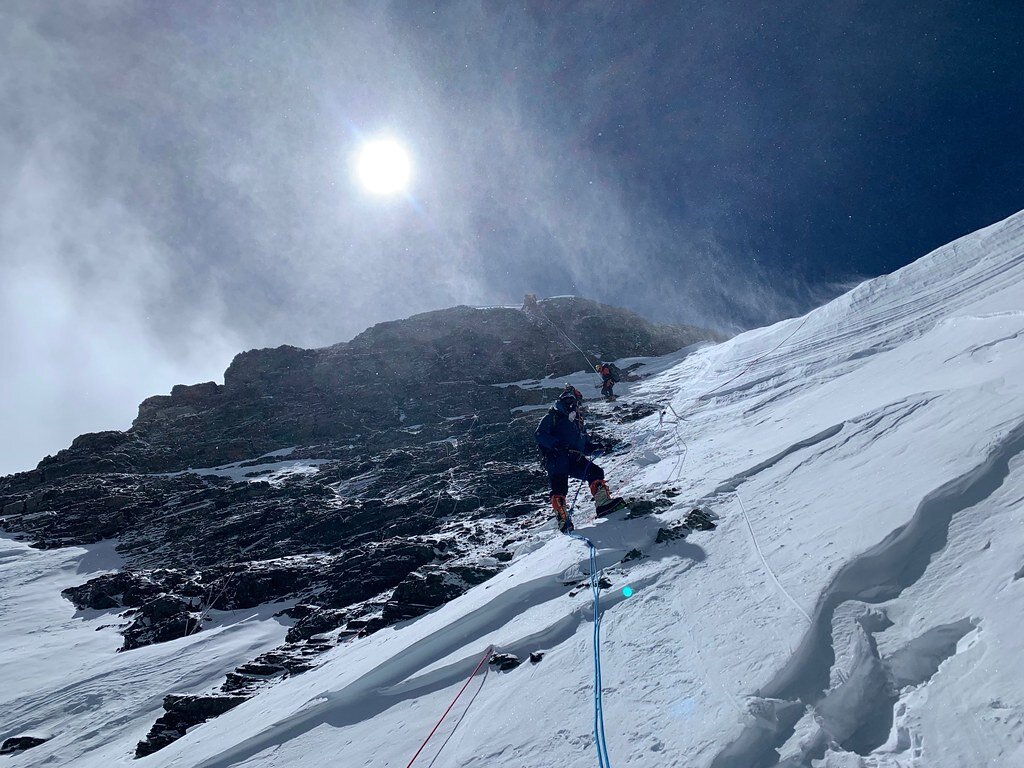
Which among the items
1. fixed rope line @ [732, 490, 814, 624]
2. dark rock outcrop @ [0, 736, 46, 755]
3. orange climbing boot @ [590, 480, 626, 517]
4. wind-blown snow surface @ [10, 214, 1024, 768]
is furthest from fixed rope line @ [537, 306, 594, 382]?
dark rock outcrop @ [0, 736, 46, 755]

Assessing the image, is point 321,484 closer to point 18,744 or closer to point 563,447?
point 18,744

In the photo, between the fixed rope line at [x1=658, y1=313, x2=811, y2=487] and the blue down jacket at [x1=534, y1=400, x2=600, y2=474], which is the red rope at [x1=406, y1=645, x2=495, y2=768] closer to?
the blue down jacket at [x1=534, y1=400, x2=600, y2=474]

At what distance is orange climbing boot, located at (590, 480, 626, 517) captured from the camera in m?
8.40

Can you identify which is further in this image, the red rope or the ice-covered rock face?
the ice-covered rock face

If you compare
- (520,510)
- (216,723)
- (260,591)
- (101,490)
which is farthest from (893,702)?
(101,490)

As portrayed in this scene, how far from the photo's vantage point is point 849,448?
6.33 metres

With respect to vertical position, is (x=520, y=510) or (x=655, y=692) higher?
(x=520, y=510)

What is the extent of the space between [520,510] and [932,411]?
10.6 m

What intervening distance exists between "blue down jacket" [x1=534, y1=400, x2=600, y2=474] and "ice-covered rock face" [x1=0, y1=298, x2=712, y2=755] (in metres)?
2.14

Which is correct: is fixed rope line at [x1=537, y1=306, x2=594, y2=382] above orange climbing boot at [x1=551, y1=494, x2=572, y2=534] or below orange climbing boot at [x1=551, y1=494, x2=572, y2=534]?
above

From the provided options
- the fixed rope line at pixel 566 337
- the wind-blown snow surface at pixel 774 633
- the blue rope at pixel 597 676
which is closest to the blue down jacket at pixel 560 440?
the wind-blown snow surface at pixel 774 633

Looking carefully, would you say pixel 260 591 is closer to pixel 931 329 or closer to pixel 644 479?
pixel 644 479

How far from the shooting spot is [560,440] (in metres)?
10.2

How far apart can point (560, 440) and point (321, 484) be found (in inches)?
712
